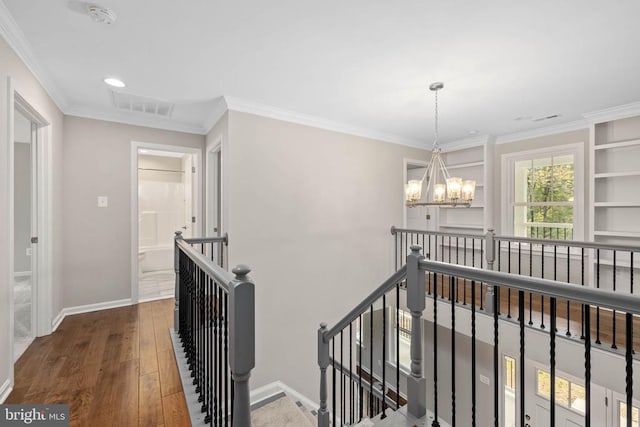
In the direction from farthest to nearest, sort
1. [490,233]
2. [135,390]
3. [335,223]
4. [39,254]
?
[335,223] < [490,233] < [39,254] < [135,390]

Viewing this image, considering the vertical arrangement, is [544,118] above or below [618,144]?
above

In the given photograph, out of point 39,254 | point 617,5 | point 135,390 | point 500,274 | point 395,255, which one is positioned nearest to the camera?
point 500,274

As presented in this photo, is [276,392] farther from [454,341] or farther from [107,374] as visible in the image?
[454,341]

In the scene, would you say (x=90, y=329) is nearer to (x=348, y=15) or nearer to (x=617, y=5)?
(x=348, y=15)

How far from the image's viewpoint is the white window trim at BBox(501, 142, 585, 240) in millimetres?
3959

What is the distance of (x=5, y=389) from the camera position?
1913mm

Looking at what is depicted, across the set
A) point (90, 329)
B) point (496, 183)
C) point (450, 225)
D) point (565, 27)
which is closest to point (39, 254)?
point (90, 329)

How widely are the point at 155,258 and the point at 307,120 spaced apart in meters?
4.52

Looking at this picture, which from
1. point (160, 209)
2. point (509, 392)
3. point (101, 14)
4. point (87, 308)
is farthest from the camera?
point (160, 209)

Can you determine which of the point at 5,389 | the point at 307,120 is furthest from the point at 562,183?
A: the point at 5,389

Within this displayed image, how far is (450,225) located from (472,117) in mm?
2174

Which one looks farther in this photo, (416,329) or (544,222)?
(544,222)

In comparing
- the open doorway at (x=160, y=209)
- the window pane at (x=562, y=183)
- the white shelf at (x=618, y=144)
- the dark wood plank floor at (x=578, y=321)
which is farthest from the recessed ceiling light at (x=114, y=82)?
the window pane at (x=562, y=183)

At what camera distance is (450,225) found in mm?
5383
